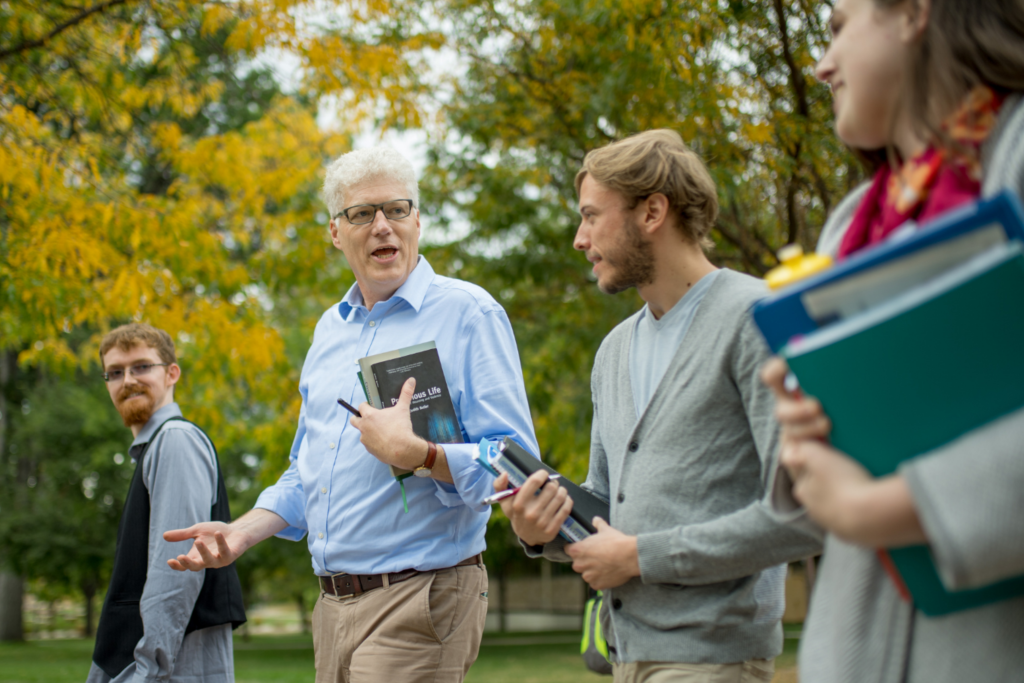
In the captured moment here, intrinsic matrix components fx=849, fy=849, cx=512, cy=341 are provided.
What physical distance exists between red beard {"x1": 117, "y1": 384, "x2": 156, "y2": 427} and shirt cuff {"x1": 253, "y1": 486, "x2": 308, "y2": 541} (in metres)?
0.98

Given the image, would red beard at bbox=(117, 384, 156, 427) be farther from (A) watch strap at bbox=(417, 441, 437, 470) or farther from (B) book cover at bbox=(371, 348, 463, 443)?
(A) watch strap at bbox=(417, 441, 437, 470)

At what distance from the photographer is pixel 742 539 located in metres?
1.92

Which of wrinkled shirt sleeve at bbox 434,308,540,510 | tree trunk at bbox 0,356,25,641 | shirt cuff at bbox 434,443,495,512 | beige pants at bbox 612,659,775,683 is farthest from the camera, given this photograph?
tree trunk at bbox 0,356,25,641

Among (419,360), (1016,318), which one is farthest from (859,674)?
(419,360)

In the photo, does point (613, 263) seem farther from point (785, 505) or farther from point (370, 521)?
point (370, 521)

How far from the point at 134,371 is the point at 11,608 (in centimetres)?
2455

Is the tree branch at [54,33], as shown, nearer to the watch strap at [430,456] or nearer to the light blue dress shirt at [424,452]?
the light blue dress shirt at [424,452]

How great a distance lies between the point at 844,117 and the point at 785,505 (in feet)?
2.26

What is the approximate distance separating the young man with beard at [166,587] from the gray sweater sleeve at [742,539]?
2.27 meters

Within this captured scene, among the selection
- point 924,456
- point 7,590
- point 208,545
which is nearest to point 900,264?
point 924,456

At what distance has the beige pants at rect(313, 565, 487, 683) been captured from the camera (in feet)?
9.25

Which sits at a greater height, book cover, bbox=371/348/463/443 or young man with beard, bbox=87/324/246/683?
book cover, bbox=371/348/463/443

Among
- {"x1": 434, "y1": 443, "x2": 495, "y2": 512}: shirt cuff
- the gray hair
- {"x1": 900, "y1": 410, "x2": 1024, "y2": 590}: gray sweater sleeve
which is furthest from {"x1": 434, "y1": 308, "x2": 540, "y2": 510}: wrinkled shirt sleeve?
{"x1": 900, "y1": 410, "x2": 1024, "y2": 590}: gray sweater sleeve

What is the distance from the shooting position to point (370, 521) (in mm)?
2979
